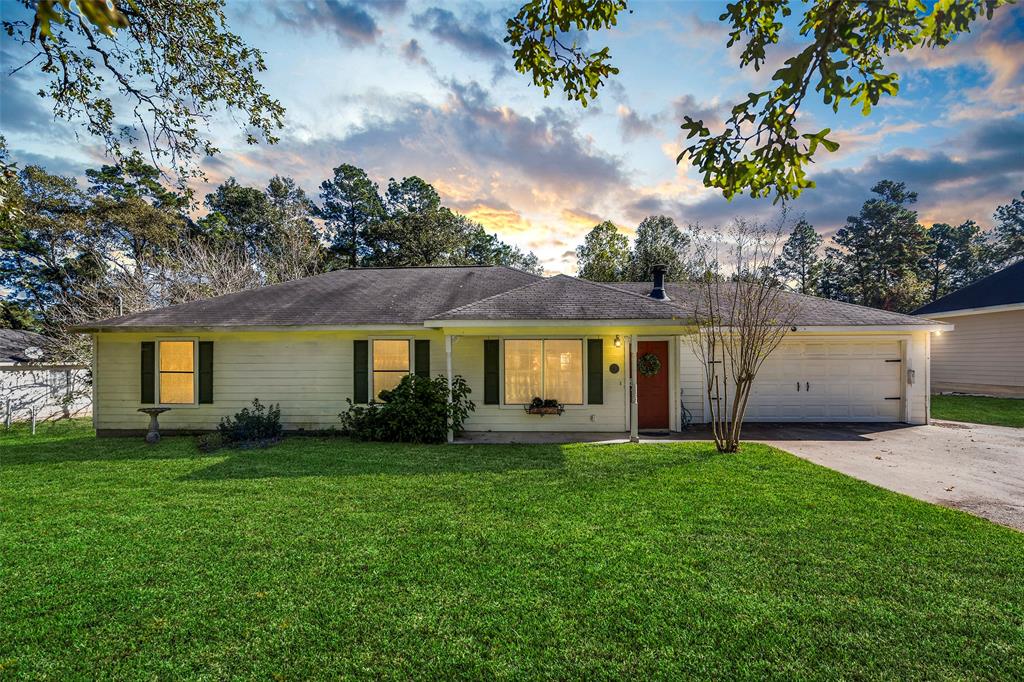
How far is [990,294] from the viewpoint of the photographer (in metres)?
14.6

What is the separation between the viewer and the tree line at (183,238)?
1667cm

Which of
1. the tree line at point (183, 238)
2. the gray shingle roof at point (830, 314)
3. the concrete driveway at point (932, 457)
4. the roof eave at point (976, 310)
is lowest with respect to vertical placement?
the concrete driveway at point (932, 457)

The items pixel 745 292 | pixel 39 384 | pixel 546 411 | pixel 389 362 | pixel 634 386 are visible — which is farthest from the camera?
pixel 39 384

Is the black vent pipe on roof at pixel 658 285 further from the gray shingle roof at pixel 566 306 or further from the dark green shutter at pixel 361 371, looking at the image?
the dark green shutter at pixel 361 371

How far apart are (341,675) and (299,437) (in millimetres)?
7281

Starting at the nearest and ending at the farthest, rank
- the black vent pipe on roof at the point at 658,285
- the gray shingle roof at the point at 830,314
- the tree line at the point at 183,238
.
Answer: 1. the gray shingle roof at the point at 830,314
2. the black vent pipe on roof at the point at 658,285
3. the tree line at the point at 183,238

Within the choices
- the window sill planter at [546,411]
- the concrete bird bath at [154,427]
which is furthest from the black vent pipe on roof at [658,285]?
the concrete bird bath at [154,427]

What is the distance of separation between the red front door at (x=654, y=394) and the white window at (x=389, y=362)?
16.5ft

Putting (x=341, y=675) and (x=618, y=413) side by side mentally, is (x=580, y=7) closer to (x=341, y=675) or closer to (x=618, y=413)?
(x=341, y=675)

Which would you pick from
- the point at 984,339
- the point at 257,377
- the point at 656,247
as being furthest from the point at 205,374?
the point at 656,247

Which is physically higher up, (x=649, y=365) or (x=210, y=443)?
(x=649, y=365)

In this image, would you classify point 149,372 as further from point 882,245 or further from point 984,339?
point 882,245

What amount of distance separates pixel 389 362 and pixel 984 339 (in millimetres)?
19351

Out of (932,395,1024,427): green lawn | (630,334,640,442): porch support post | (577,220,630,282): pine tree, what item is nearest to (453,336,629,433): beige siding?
(630,334,640,442): porch support post
